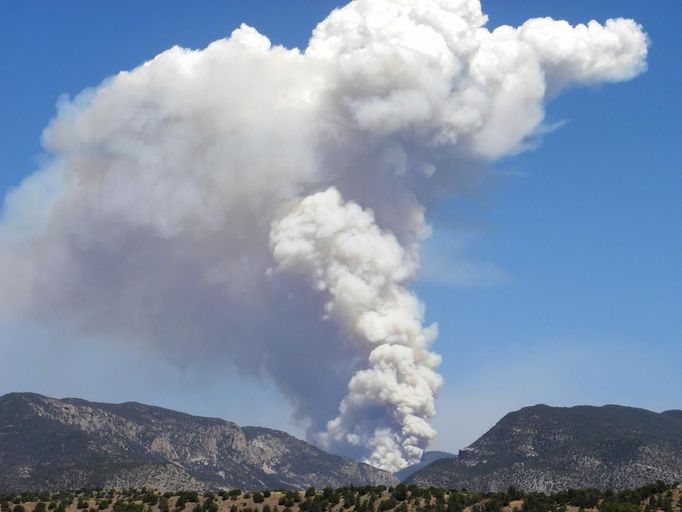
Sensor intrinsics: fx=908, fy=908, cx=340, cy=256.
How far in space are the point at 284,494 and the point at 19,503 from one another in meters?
29.8

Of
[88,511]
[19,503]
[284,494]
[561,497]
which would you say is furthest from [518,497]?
[19,503]

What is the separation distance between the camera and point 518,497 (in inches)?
3344

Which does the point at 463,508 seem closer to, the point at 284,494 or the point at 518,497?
the point at 518,497

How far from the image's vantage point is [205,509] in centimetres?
9012

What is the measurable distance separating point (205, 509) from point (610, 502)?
3883cm

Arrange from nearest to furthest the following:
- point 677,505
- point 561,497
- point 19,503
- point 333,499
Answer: point 677,505 < point 561,497 < point 333,499 < point 19,503

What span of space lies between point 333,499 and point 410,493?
25.2ft

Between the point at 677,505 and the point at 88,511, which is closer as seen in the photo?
the point at 677,505

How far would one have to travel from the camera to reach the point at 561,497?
8131 centimetres

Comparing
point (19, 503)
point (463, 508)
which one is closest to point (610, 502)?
point (463, 508)

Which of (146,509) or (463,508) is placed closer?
(463,508)

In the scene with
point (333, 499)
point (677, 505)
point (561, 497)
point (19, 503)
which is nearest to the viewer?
point (677, 505)

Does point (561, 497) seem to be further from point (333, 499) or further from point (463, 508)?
point (333, 499)

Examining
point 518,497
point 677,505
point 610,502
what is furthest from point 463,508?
point 677,505
